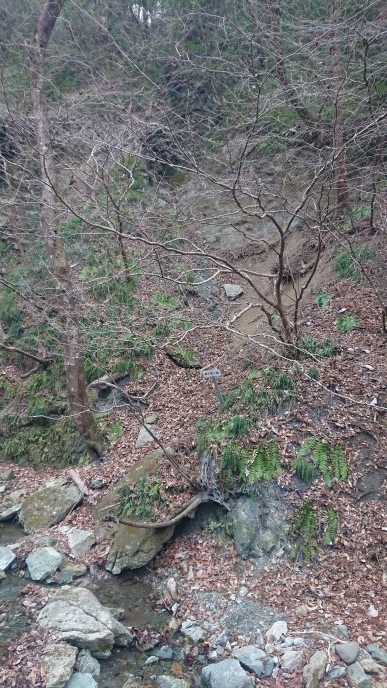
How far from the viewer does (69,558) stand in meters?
5.79

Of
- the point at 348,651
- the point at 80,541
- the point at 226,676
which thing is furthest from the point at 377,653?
the point at 80,541

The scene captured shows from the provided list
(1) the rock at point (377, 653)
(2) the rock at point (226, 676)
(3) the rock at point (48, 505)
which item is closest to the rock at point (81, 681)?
(2) the rock at point (226, 676)

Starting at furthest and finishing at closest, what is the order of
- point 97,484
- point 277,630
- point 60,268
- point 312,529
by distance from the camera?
point 60,268 < point 97,484 < point 312,529 < point 277,630

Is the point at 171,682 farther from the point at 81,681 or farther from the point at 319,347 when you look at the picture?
the point at 319,347

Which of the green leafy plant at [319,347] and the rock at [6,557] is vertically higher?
the green leafy plant at [319,347]

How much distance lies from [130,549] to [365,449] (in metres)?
2.68

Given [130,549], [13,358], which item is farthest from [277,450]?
[13,358]

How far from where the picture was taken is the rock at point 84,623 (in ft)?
14.2

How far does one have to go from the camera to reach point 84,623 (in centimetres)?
449

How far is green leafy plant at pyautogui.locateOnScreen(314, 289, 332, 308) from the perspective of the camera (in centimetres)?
762

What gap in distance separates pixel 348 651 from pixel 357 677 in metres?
0.20

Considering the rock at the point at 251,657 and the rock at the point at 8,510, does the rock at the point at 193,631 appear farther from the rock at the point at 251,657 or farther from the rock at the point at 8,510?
the rock at the point at 8,510

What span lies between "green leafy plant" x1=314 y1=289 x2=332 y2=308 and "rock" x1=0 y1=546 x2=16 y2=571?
5.18 m

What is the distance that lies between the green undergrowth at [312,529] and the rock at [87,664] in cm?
195
